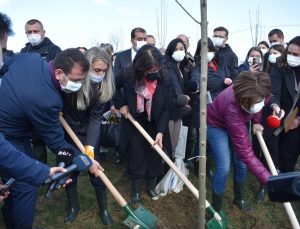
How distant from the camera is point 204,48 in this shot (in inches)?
88.2

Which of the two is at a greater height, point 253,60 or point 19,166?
point 253,60

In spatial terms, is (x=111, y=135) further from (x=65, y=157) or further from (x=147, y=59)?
(x=65, y=157)

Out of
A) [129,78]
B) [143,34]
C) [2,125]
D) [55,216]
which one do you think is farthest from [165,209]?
[143,34]

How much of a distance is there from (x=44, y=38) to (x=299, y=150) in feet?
12.3

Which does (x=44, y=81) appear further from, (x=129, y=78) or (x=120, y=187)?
(x=120, y=187)

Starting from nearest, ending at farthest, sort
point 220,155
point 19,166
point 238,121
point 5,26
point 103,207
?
point 19,166 → point 5,26 → point 238,121 → point 220,155 → point 103,207

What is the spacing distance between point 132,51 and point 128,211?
9.34ft

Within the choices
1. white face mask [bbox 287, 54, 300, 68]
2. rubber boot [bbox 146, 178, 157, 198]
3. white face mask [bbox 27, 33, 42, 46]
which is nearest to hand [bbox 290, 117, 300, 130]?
white face mask [bbox 287, 54, 300, 68]

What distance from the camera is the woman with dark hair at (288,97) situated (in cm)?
361

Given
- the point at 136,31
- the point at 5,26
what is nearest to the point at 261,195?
the point at 136,31

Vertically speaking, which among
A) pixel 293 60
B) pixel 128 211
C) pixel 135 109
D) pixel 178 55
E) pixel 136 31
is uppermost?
pixel 136 31

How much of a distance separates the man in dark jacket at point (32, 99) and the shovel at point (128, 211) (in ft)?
1.12

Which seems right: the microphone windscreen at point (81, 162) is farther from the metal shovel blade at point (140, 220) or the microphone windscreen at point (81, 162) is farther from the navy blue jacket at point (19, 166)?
the metal shovel blade at point (140, 220)

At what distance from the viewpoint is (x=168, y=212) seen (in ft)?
11.9
